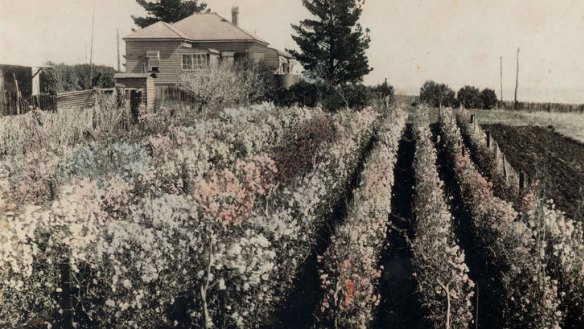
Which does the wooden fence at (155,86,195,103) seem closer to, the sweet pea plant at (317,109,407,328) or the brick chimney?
the brick chimney

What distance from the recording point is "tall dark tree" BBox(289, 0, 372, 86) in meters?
36.6

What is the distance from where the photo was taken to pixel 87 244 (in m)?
6.50

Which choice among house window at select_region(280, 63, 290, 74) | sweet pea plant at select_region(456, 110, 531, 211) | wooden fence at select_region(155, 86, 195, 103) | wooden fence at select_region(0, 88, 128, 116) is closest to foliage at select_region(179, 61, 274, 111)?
wooden fence at select_region(155, 86, 195, 103)

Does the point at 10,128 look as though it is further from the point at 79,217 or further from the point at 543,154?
the point at 543,154

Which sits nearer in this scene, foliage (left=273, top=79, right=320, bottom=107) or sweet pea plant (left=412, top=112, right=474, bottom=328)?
sweet pea plant (left=412, top=112, right=474, bottom=328)

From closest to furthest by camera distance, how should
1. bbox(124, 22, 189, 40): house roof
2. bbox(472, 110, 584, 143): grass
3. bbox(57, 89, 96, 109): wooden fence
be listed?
bbox(57, 89, 96, 109): wooden fence, bbox(472, 110, 584, 143): grass, bbox(124, 22, 189, 40): house roof

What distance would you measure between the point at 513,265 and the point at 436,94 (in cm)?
4022

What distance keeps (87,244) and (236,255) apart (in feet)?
6.32

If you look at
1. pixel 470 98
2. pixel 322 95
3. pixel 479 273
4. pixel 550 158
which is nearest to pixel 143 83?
pixel 322 95

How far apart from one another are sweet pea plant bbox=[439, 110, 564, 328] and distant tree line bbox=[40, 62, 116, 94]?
28.1 m

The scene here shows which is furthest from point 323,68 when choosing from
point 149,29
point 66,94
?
point 66,94

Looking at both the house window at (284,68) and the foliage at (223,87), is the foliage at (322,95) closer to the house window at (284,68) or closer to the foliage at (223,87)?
the foliage at (223,87)

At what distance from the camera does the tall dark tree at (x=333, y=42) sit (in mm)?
36594

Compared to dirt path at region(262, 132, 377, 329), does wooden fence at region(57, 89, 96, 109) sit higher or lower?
higher
